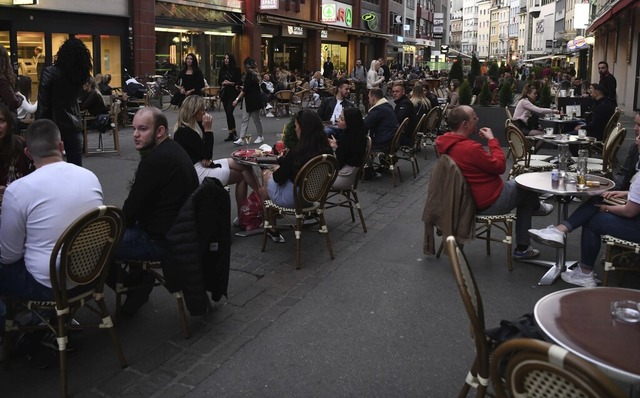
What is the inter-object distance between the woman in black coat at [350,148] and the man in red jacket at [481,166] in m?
1.71

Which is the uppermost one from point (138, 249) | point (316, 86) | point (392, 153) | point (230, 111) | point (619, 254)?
point (316, 86)

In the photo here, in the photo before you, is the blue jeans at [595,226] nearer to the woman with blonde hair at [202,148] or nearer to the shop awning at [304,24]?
the woman with blonde hair at [202,148]

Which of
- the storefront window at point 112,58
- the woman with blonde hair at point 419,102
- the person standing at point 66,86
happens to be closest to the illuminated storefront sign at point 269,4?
the storefront window at point 112,58

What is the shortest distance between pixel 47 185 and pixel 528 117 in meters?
10.1

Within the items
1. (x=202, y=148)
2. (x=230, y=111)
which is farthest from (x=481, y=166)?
(x=230, y=111)

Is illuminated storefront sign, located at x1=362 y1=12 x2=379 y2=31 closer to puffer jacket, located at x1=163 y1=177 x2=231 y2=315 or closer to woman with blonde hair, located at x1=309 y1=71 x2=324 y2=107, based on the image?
woman with blonde hair, located at x1=309 y1=71 x2=324 y2=107

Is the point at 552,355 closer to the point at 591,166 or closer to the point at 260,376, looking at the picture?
the point at 260,376

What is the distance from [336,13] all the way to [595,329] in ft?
125

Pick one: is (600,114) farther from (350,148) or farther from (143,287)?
(143,287)

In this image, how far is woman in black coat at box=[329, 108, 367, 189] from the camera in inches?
293

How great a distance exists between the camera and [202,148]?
21.7 ft

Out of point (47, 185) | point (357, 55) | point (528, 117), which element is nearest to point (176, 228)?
point (47, 185)

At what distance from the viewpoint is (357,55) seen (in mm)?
46094

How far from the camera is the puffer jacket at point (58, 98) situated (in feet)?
26.4
